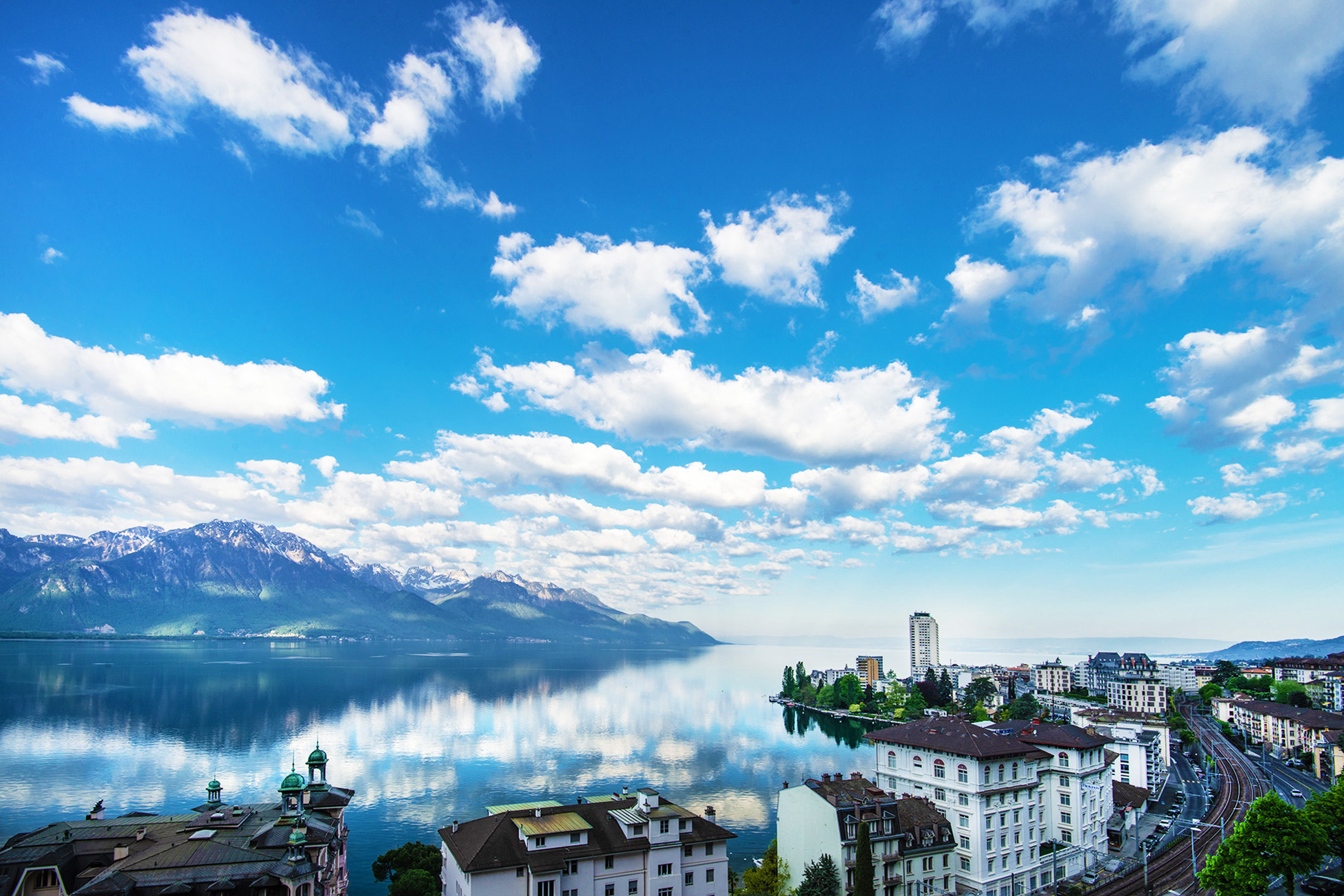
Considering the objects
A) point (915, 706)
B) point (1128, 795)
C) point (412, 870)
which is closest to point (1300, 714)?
point (1128, 795)

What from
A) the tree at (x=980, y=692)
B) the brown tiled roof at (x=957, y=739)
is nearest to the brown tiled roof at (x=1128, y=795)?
the brown tiled roof at (x=957, y=739)

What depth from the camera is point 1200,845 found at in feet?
175

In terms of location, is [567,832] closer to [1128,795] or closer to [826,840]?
[826,840]

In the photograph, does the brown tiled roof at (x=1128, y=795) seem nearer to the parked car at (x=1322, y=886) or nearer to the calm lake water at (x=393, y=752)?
the parked car at (x=1322, y=886)

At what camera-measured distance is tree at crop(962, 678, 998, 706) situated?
16388cm

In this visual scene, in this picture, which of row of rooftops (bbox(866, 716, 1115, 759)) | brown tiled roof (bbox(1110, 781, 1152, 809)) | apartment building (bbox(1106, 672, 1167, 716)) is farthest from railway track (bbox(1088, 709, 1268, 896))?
apartment building (bbox(1106, 672, 1167, 716))

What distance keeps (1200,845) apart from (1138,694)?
125788 millimetres

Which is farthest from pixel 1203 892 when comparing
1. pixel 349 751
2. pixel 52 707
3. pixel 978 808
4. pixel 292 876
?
pixel 52 707

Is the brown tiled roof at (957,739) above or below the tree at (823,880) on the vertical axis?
above

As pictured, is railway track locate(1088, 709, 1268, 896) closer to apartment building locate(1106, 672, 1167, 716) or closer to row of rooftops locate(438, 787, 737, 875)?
row of rooftops locate(438, 787, 737, 875)

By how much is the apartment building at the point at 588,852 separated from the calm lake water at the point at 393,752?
19096 millimetres

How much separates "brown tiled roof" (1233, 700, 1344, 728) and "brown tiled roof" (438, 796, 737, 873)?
99902 mm

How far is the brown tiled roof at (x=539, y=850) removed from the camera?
1314 inches

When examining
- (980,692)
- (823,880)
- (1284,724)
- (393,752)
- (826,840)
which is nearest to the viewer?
Answer: (823,880)
